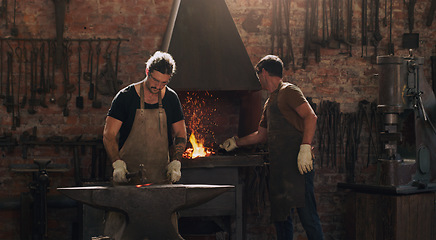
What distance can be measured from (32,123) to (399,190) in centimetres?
318

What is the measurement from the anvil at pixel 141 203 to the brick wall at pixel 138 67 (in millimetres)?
2000

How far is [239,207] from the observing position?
13.5 feet

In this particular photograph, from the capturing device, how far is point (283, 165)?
154 inches

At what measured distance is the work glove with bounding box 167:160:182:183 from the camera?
3.32 m

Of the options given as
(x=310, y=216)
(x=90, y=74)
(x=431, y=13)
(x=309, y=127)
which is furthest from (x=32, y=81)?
(x=431, y=13)

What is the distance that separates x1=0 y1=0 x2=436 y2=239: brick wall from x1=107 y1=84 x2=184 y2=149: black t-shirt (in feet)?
4.86

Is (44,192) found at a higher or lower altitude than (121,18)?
lower

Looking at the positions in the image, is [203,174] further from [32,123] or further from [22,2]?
[22,2]

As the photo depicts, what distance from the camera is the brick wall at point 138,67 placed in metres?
4.76

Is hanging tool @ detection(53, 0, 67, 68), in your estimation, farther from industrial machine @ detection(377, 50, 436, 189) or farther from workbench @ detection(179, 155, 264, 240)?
industrial machine @ detection(377, 50, 436, 189)

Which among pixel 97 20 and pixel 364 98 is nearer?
pixel 97 20

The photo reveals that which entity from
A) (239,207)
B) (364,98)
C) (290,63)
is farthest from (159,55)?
(364,98)

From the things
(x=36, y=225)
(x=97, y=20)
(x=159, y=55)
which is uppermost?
(x=97, y=20)

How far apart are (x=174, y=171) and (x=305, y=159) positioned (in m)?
1.00
